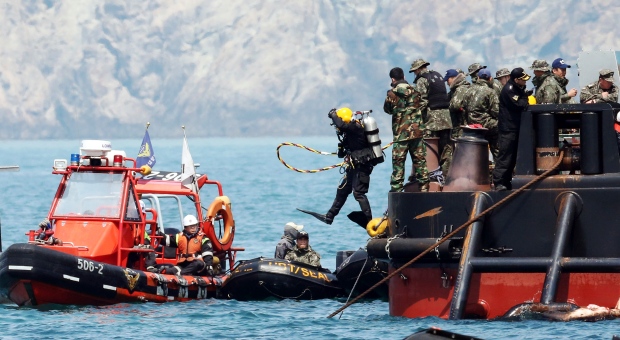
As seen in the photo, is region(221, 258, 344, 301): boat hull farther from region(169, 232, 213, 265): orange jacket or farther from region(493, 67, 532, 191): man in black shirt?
region(493, 67, 532, 191): man in black shirt

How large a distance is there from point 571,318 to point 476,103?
4.68 meters

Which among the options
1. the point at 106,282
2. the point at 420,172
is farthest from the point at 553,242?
the point at 106,282

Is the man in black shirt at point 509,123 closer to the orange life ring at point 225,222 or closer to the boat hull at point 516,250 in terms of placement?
the boat hull at point 516,250

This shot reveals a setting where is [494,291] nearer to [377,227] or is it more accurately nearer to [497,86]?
[377,227]

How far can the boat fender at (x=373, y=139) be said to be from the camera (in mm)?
21797

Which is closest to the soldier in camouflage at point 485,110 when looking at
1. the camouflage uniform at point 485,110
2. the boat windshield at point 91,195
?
the camouflage uniform at point 485,110

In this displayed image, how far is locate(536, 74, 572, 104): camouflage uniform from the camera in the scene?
2005cm

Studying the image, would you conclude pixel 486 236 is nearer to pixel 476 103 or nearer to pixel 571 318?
pixel 571 318

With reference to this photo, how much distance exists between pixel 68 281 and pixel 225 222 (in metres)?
5.07

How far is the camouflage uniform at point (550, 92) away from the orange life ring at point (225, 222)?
648cm

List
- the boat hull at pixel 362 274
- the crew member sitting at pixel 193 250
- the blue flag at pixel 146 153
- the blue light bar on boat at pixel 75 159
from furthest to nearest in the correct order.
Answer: the blue flag at pixel 146 153 < the crew member sitting at pixel 193 250 < the blue light bar on boat at pixel 75 159 < the boat hull at pixel 362 274

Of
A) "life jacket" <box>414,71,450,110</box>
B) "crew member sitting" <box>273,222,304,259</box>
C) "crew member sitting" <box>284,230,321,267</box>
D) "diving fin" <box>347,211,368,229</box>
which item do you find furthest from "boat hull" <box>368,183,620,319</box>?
"crew member sitting" <box>273,222,304,259</box>

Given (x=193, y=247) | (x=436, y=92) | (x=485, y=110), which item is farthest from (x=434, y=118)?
(x=193, y=247)

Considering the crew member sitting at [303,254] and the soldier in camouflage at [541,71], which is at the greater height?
the soldier in camouflage at [541,71]
